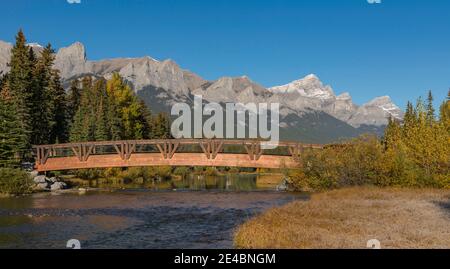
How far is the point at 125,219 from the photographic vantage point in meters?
29.0

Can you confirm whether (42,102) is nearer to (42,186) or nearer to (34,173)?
(34,173)

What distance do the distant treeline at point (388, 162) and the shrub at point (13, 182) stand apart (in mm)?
28336

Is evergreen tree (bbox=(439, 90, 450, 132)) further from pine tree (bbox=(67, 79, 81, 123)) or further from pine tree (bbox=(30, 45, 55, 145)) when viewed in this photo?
pine tree (bbox=(67, 79, 81, 123))

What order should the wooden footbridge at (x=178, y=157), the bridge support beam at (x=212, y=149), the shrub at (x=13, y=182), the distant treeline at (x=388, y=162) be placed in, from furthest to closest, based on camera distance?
the bridge support beam at (x=212, y=149), the wooden footbridge at (x=178, y=157), the shrub at (x=13, y=182), the distant treeline at (x=388, y=162)

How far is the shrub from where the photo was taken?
4238 centimetres

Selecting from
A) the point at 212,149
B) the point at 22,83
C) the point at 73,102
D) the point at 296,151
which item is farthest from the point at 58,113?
the point at 296,151

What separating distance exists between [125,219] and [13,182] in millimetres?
19415

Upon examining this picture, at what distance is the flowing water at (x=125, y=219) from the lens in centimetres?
2153

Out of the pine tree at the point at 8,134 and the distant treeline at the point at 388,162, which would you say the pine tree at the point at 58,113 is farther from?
the distant treeline at the point at 388,162

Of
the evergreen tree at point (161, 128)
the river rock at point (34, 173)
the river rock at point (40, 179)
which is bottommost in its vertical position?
the river rock at point (40, 179)

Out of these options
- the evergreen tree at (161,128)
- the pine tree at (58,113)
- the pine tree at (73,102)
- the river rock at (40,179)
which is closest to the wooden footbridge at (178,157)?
the river rock at (40,179)

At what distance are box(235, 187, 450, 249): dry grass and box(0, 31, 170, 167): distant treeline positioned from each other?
32.3 metres

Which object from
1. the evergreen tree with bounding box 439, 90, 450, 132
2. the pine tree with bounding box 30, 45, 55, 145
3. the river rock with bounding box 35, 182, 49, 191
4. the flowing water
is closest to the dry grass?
the flowing water
